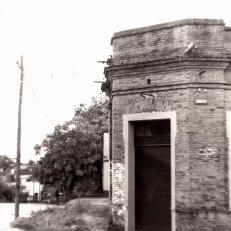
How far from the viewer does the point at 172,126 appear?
37.4 feet

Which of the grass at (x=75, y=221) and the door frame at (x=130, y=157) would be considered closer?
the door frame at (x=130, y=157)

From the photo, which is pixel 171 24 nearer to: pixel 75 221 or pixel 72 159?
pixel 75 221

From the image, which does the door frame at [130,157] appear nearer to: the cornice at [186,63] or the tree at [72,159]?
the cornice at [186,63]

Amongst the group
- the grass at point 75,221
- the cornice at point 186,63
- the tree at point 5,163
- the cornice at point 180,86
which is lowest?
the grass at point 75,221

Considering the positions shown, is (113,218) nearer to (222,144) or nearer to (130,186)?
(130,186)

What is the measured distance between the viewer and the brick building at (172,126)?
35.9 ft

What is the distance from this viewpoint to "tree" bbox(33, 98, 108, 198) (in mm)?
30156

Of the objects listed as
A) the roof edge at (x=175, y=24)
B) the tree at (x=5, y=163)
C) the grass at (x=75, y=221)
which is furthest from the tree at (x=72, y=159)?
the tree at (x=5, y=163)

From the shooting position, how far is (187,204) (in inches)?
430

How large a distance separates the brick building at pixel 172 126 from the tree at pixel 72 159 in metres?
17.7

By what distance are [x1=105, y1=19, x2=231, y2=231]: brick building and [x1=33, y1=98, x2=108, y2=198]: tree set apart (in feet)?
58.2

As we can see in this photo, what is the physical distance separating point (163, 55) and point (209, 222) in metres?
4.63

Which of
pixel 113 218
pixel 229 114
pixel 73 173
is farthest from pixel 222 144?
pixel 73 173

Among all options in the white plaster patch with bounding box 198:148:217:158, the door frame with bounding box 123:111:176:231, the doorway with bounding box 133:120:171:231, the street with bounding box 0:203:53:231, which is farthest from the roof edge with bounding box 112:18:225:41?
the street with bounding box 0:203:53:231
